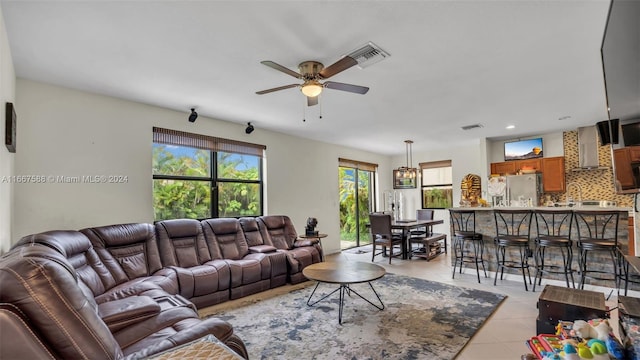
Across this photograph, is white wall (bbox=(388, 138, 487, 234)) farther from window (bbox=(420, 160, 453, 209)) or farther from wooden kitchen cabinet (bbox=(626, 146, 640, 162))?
wooden kitchen cabinet (bbox=(626, 146, 640, 162))

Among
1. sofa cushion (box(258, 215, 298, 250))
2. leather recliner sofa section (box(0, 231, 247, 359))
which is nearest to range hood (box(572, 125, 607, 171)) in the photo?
sofa cushion (box(258, 215, 298, 250))

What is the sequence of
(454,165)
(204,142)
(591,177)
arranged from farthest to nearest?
(454,165) < (591,177) < (204,142)

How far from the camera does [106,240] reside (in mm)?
3127

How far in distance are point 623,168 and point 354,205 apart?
241 inches

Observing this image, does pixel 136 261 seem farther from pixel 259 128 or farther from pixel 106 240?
pixel 259 128

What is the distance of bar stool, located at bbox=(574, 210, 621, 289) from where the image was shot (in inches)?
134

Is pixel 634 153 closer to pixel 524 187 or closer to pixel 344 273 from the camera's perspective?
pixel 344 273

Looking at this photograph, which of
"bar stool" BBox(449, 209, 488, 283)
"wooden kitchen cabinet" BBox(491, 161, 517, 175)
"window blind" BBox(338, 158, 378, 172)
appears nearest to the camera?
"bar stool" BBox(449, 209, 488, 283)

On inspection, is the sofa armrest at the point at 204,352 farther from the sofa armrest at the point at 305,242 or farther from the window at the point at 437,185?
the window at the point at 437,185

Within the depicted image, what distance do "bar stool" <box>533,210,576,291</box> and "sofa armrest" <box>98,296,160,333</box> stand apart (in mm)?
4273

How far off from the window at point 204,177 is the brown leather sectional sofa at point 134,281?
50 cm

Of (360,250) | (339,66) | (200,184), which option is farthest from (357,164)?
(339,66)

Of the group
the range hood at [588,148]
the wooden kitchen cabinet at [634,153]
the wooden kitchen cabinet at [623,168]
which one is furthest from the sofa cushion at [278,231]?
the range hood at [588,148]

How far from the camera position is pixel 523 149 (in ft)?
20.7
